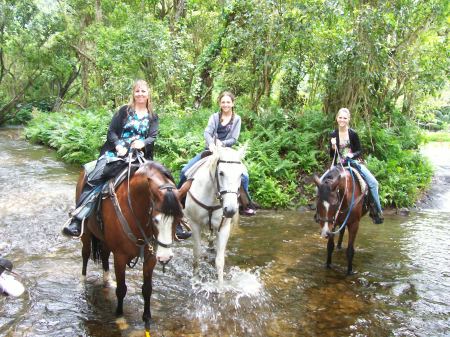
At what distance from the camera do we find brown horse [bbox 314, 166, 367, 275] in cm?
555

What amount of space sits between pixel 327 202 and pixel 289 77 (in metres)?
9.66

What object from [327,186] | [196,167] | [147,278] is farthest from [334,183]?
[147,278]

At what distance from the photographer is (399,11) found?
35.6ft

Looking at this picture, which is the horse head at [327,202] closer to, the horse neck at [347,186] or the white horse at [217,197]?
the horse neck at [347,186]

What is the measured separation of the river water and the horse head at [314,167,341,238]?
940mm

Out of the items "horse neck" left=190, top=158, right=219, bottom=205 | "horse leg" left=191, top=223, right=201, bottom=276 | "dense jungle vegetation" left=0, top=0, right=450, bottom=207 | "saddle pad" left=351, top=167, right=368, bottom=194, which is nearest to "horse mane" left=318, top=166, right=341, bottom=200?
"saddle pad" left=351, top=167, right=368, bottom=194

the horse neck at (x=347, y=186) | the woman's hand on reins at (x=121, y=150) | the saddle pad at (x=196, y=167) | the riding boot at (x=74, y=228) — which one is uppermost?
the woman's hand on reins at (x=121, y=150)

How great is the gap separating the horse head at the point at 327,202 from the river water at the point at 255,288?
0.94 metres

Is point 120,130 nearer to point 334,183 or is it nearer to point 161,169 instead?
point 161,169

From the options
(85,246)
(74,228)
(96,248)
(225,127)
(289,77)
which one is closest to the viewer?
(74,228)

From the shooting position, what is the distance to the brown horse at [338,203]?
555cm

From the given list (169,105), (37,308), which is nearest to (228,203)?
(37,308)

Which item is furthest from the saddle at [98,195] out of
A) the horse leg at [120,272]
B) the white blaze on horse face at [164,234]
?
the white blaze on horse face at [164,234]

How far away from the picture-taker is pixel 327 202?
5535 millimetres
